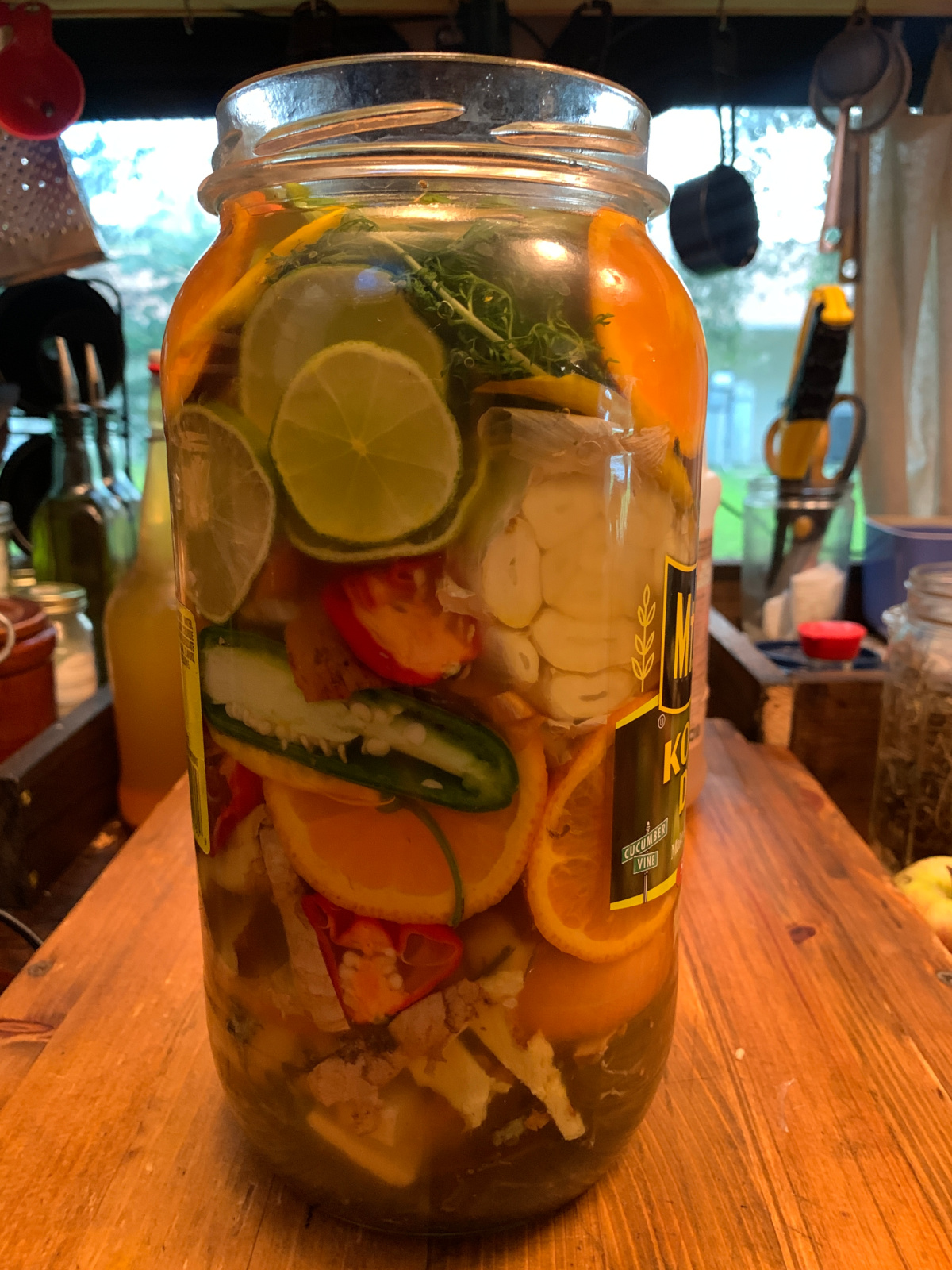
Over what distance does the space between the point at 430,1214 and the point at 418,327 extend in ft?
1.10

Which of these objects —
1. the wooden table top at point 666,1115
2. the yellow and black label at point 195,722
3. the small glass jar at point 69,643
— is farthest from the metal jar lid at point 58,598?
the yellow and black label at point 195,722

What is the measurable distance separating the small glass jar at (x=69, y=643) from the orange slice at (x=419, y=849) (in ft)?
2.26

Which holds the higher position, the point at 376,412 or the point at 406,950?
the point at 376,412

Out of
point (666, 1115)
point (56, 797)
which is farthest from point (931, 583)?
point (56, 797)

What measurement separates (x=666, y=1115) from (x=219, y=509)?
36 cm

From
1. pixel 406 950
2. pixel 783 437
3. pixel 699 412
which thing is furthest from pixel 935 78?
pixel 406 950

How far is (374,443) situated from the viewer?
0.31 meters

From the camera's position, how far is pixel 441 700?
1.06 ft

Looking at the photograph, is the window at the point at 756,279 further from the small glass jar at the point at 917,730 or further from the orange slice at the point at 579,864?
the orange slice at the point at 579,864

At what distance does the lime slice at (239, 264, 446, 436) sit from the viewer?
311 mm

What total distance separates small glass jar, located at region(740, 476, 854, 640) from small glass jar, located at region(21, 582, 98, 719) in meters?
0.81

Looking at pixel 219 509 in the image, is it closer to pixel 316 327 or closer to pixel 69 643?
pixel 316 327

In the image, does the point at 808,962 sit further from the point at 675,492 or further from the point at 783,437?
the point at 783,437

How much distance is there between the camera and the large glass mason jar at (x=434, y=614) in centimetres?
32
